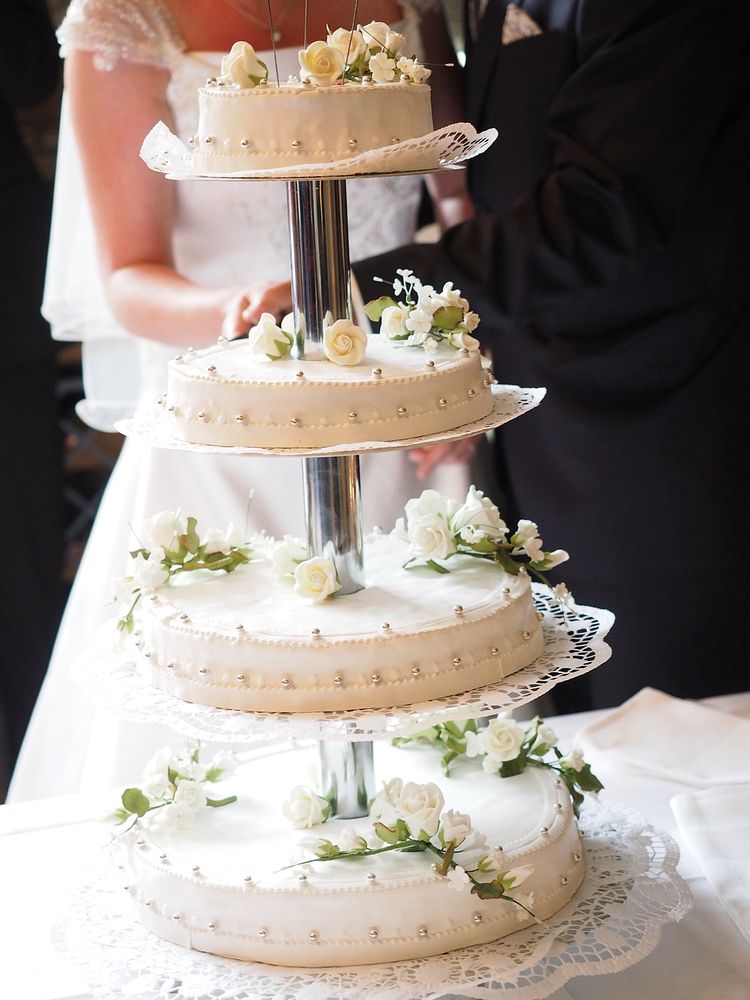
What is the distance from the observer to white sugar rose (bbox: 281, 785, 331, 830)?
4.38ft

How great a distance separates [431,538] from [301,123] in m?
0.45

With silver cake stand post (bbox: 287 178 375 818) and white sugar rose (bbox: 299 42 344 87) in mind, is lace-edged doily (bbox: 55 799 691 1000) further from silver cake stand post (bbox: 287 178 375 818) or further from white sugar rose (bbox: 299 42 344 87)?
white sugar rose (bbox: 299 42 344 87)

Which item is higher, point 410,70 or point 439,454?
point 410,70

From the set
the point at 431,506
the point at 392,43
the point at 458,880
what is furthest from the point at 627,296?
the point at 458,880

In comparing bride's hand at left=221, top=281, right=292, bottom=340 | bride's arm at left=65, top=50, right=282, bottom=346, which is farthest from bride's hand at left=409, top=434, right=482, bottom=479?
bride's hand at left=221, top=281, right=292, bottom=340

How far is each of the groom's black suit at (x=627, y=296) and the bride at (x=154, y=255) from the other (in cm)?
20

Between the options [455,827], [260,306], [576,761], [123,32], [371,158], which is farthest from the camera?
[123,32]

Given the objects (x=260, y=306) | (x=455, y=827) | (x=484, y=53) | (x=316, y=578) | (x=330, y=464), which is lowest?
(x=455, y=827)

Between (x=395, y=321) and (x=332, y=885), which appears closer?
(x=332, y=885)

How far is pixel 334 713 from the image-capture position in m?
1.17

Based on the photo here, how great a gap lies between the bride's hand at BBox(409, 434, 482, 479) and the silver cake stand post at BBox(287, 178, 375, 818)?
0.91 meters

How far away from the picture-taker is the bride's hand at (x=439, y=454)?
2.24m

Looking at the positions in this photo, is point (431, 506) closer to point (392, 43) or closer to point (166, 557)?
point (166, 557)

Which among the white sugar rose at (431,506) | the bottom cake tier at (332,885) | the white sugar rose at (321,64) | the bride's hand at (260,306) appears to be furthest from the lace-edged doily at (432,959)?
the white sugar rose at (321,64)
